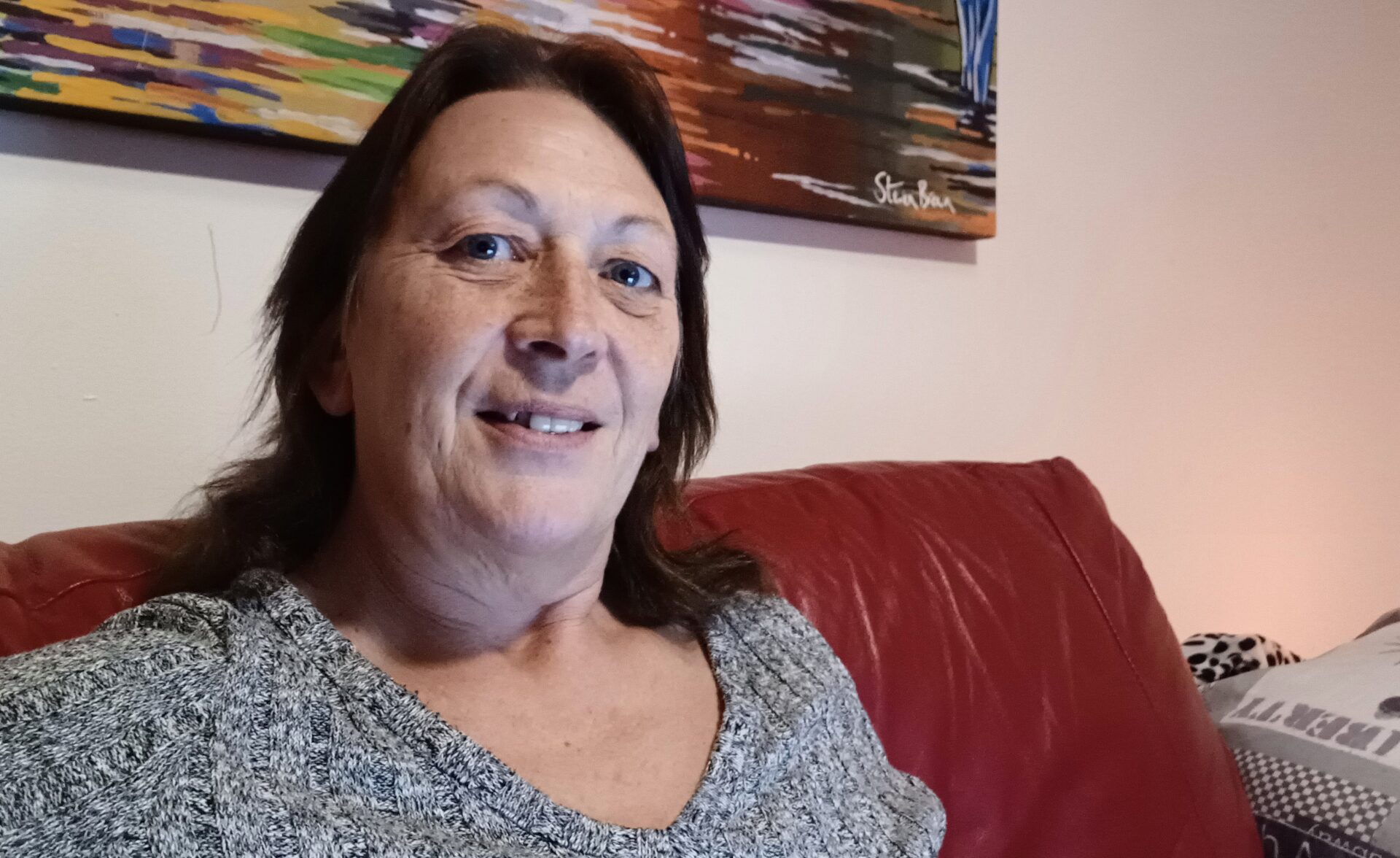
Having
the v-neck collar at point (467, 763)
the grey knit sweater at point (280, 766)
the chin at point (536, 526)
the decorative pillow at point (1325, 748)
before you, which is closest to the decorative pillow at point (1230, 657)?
Result: the decorative pillow at point (1325, 748)

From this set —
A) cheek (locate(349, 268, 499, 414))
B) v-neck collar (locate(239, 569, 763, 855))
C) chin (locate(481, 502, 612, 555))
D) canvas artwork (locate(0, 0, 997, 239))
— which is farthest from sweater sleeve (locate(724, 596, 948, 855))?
canvas artwork (locate(0, 0, 997, 239))

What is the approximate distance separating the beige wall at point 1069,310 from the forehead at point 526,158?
0.39m

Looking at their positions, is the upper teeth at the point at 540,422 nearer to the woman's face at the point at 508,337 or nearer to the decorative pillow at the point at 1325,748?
the woman's face at the point at 508,337

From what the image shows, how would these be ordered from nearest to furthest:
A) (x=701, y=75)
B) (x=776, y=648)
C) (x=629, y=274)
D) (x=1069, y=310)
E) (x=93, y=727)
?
1. (x=93, y=727)
2. (x=629, y=274)
3. (x=776, y=648)
4. (x=701, y=75)
5. (x=1069, y=310)

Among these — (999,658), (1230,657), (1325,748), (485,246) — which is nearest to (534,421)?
(485,246)

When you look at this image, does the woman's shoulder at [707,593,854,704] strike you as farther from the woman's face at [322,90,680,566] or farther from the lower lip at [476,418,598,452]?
the lower lip at [476,418,598,452]

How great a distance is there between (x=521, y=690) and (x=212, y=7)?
791 millimetres

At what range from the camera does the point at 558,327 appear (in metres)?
0.67

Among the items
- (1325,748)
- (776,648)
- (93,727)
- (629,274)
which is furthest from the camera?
(1325,748)

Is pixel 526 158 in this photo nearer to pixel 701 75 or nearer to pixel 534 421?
pixel 534 421

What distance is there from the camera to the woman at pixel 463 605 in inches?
21.3

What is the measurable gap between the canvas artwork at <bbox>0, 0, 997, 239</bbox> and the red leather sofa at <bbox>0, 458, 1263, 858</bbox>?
0.49 meters

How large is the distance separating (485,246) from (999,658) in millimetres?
751

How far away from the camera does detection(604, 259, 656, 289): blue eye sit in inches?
30.2
